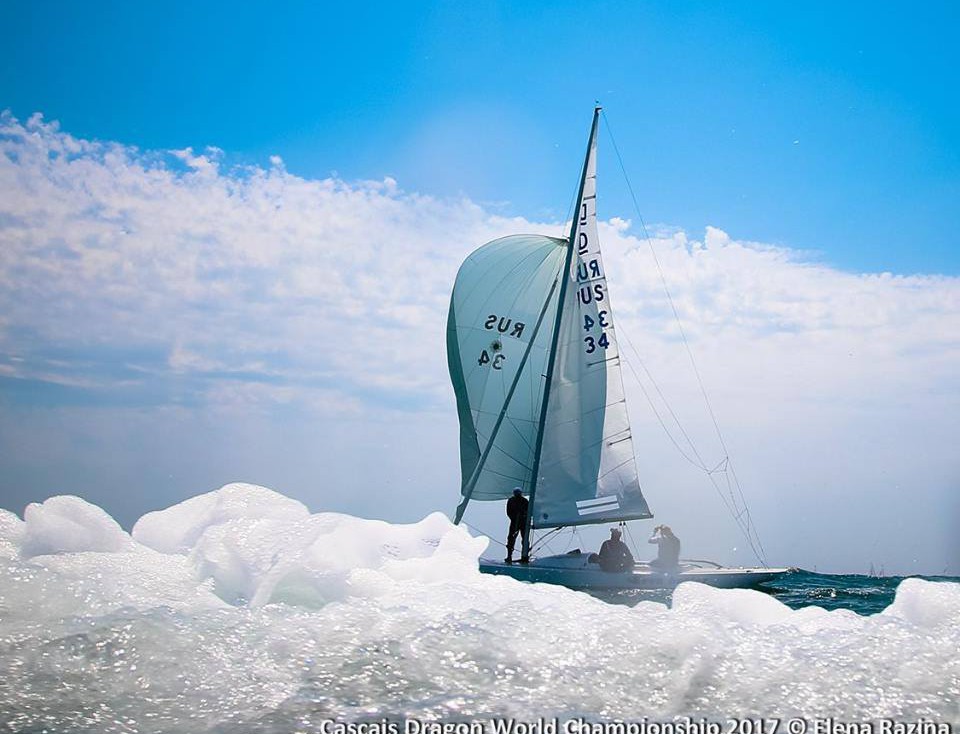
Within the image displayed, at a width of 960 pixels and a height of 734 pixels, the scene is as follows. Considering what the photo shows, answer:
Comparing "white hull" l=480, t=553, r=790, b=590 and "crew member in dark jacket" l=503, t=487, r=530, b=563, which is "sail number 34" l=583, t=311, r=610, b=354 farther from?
"white hull" l=480, t=553, r=790, b=590

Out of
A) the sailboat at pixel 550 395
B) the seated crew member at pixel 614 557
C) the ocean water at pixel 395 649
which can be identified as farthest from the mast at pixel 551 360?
the ocean water at pixel 395 649

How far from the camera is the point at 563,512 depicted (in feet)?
A: 65.2

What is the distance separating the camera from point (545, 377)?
20.1 m

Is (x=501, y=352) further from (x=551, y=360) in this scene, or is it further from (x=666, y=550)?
(x=666, y=550)

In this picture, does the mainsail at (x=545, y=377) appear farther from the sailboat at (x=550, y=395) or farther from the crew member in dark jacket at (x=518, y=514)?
the crew member in dark jacket at (x=518, y=514)

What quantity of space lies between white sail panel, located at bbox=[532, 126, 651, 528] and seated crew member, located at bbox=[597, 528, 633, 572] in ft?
7.69

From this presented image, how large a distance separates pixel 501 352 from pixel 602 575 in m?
7.53

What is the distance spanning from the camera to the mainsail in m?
20.0

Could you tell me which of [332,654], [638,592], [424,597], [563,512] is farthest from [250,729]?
[563,512]

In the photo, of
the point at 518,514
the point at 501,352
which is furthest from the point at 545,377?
the point at 518,514

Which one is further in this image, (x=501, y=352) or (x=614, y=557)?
(x=501, y=352)

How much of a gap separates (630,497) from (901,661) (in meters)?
16.6

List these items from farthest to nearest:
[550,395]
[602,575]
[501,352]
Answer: [501,352]
[550,395]
[602,575]

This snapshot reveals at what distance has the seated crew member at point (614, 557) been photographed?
17.4 meters
